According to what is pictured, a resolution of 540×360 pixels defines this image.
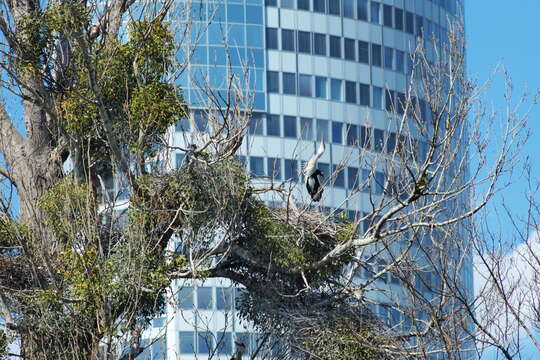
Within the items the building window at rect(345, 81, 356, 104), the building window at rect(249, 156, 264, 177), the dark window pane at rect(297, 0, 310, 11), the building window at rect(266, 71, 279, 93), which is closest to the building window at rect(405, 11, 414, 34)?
the building window at rect(345, 81, 356, 104)

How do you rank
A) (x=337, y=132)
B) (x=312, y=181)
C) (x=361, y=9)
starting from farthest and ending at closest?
(x=361, y=9)
(x=337, y=132)
(x=312, y=181)

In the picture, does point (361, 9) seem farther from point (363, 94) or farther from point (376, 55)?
point (363, 94)

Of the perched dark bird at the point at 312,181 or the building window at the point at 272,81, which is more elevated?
the building window at the point at 272,81

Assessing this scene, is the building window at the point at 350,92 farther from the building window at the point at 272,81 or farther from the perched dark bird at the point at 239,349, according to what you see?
the perched dark bird at the point at 239,349

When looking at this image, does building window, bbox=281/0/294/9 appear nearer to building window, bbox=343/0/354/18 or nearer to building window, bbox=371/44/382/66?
building window, bbox=343/0/354/18

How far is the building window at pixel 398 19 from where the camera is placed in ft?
220

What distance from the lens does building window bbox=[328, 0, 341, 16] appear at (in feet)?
211

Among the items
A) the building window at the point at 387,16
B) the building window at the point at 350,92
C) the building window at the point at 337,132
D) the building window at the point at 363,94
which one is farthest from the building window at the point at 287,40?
the building window at the point at 387,16

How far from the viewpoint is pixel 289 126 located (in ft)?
206

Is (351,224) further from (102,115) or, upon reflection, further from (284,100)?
(284,100)

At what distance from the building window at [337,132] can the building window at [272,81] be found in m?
3.76

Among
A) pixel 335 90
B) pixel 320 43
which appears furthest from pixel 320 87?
pixel 320 43

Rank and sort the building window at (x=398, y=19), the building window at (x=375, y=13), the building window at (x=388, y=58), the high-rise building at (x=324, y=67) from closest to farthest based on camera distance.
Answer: the high-rise building at (x=324, y=67) → the building window at (x=375, y=13) → the building window at (x=388, y=58) → the building window at (x=398, y=19)

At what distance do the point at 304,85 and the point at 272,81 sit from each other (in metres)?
1.90
